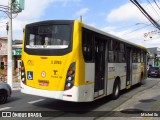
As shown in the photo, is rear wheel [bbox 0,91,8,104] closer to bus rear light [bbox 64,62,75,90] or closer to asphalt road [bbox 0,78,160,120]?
asphalt road [bbox 0,78,160,120]

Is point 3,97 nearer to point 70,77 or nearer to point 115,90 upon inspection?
point 70,77

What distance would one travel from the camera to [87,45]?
10.3 meters

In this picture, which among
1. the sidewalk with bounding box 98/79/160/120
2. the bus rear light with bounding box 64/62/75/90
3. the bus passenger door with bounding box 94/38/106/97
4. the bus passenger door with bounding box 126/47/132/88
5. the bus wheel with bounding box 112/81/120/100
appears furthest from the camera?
the bus passenger door with bounding box 126/47/132/88

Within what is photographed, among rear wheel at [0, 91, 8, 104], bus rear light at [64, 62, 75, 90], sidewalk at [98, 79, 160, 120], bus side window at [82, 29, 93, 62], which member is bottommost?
sidewalk at [98, 79, 160, 120]

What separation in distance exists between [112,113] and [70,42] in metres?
2.93

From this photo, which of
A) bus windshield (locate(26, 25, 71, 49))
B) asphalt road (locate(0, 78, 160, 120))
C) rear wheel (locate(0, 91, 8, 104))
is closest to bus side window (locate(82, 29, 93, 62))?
bus windshield (locate(26, 25, 71, 49))

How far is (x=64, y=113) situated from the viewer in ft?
33.4

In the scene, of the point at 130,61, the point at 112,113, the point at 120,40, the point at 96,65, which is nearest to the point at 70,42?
the point at 96,65

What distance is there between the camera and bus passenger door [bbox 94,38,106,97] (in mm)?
11188

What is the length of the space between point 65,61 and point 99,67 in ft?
7.23

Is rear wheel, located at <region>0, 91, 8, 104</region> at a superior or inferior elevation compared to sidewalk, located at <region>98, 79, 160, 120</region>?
superior

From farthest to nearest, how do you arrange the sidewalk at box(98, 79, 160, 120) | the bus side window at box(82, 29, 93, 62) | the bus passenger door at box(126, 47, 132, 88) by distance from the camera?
1. the bus passenger door at box(126, 47, 132, 88)
2. the bus side window at box(82, 29, 93, 62)
3. the sidewalk at box(98, 79, 160, 120)

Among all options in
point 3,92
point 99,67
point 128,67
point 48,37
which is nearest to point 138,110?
point 99,67

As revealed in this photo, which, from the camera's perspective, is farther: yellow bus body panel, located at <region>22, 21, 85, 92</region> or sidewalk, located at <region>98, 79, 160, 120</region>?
sidewalk, located at <region>98, 79, 160, 120</region>
